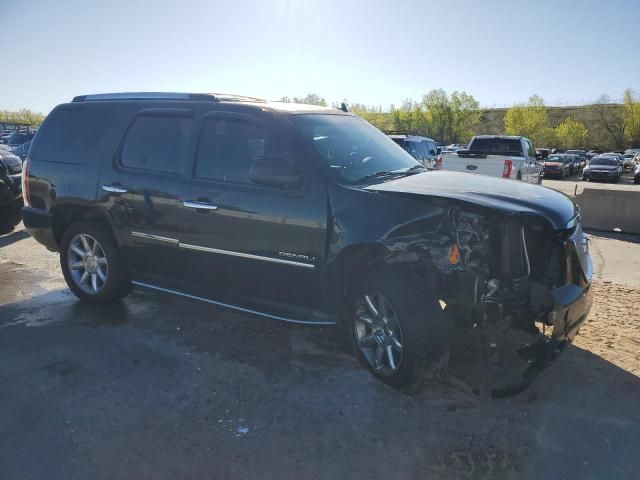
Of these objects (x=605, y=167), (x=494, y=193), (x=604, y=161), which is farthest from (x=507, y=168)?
(x=604, y=161)

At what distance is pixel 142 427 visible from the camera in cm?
307

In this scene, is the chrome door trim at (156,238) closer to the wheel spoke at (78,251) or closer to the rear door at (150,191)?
the rear door at (150,191)

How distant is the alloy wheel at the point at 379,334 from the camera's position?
3399 mm

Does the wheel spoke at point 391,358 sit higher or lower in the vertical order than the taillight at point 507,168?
lower

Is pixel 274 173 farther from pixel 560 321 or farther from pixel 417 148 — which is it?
pixel 417 148

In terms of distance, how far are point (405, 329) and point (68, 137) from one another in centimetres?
398

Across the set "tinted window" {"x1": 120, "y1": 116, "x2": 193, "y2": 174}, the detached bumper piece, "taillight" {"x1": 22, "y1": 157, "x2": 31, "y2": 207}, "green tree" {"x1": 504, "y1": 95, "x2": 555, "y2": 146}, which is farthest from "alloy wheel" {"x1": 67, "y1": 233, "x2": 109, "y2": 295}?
"green tree" {"x1": 504, "y1": 95, "x2": 555, "y2": 146}

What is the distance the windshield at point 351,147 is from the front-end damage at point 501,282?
0.84 m

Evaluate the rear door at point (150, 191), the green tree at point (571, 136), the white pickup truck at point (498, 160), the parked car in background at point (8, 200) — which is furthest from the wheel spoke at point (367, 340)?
the green tree at point (571, 136)

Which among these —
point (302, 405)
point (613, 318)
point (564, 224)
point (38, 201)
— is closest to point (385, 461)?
point (302, 405)

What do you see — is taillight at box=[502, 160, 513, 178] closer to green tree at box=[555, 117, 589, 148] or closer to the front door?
the front door

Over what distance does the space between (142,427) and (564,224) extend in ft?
9.71

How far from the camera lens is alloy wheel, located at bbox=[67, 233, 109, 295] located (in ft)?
16.5

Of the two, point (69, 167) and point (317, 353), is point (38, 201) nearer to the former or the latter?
point (69, 167)
